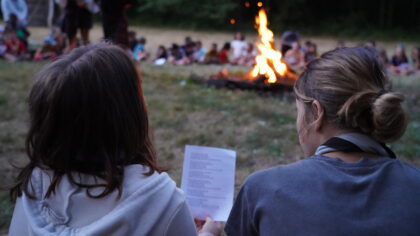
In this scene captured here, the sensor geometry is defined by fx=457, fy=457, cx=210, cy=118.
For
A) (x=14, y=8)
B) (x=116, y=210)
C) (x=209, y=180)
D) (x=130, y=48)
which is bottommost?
(x=130, y=48)

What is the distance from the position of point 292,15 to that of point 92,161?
2541 cm

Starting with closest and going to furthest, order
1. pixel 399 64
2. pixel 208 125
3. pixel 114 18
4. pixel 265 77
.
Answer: pixel 208 125 → pixel 114 18 → pixel 265 77 → pixel 399 64

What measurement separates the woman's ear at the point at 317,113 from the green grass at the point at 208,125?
219cm

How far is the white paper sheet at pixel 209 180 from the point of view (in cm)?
188

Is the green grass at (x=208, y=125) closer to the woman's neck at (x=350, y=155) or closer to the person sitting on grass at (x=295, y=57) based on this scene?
the woman's neck at (x=350, y=155)

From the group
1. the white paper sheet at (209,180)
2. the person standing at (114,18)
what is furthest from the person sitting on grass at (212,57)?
the white paper sheet at (209,180)

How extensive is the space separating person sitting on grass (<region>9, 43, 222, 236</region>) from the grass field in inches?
69.3

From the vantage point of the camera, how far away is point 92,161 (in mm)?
1395

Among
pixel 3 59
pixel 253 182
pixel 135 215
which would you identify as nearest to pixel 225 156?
pixel 253 182

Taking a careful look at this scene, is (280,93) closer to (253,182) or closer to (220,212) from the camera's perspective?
(220,212)

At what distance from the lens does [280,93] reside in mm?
6676

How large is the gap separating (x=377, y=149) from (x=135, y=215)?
75cm

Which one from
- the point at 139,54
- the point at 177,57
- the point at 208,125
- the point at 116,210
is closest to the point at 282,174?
the point at 116,210

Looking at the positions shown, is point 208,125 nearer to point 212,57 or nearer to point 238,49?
point 212,57
